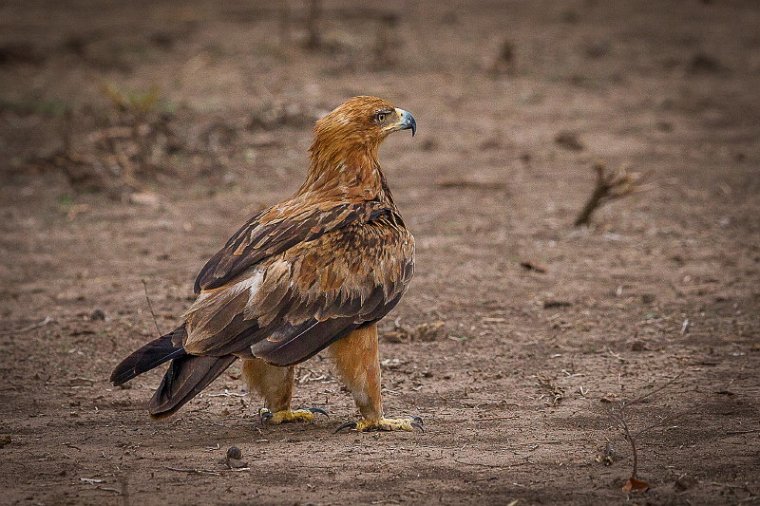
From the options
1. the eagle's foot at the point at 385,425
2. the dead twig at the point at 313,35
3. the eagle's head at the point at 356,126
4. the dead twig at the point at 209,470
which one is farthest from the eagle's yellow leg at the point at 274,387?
the dead twig at the point at 313,35

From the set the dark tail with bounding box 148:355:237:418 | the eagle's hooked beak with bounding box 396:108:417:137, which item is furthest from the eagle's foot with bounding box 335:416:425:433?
the eagle's hooked beak with bounding box 396:108:417:137

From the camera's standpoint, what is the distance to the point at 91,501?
476cm

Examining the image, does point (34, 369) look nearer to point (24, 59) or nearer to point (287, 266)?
point (287, 266)

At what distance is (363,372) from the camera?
550 centimetres

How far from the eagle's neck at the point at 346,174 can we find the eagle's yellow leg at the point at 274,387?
0.95 meters

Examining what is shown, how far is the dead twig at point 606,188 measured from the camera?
8742 mm

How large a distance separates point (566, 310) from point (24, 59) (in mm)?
10029

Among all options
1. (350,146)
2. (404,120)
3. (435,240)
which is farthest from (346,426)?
(435,240)

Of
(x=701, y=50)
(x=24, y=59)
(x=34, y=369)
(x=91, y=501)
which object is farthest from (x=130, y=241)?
(x=701, y=50)

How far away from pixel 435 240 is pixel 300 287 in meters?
3.59

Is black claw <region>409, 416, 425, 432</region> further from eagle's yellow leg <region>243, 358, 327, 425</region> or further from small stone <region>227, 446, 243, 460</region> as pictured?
small stone <region>227, 446, 243, 460</region>

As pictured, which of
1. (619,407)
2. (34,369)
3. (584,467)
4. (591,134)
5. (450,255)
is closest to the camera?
(584,467)

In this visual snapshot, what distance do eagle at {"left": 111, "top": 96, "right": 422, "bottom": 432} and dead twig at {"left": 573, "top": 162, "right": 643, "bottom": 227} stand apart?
3.08 metres

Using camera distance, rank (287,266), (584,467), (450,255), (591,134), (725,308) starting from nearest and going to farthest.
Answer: (584,467), (287,266), (725,308), (450,255), (591,134)
